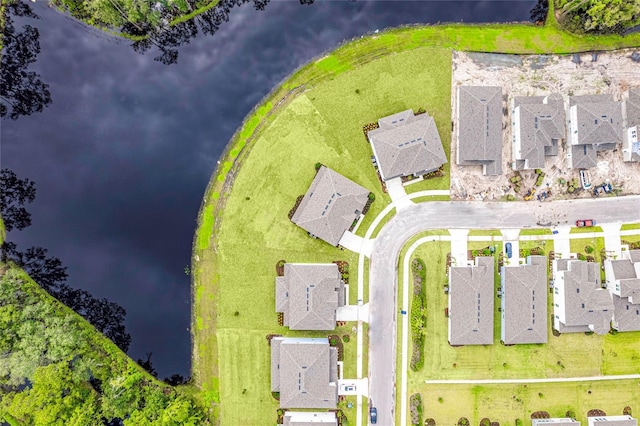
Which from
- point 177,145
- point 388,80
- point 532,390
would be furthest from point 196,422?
point 388,80

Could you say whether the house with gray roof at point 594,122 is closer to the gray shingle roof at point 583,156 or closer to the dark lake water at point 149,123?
the gray shingle roof at point 583,156

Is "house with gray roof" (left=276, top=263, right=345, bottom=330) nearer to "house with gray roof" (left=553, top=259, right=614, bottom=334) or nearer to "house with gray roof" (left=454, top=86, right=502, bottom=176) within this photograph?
"house with gray roof" (left=454, top=86, right=502, bottom=176)

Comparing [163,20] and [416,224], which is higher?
[163,20]

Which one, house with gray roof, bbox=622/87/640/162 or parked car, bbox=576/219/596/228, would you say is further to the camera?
parked car, bbox=576/219/596/228

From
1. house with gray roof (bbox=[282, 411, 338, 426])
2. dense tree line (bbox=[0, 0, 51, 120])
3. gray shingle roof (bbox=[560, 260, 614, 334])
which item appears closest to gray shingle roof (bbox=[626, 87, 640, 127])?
gray shingle roof (bbox=[560, 260, 614, 334])

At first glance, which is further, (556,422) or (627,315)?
(556,422)

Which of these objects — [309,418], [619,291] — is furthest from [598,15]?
[309,418]

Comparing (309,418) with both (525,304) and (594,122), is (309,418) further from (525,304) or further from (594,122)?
(594,122)
